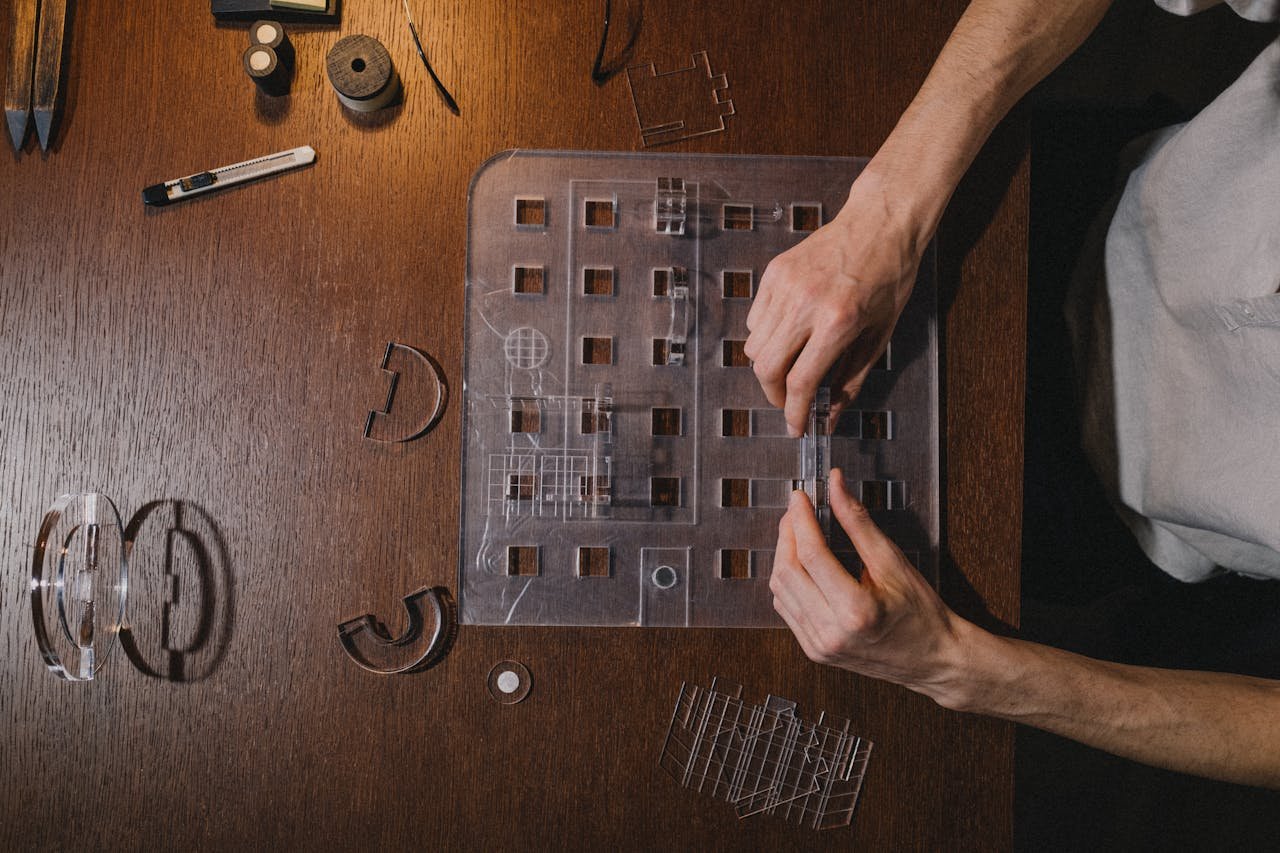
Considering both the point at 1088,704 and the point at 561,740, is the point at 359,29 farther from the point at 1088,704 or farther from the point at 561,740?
the point at 1088,704

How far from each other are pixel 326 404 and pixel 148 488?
268mm

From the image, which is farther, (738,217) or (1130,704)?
(738,217)

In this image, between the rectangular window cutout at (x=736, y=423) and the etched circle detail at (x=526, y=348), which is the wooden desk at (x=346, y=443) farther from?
the rectangular window cutout at (x=736, y=423)

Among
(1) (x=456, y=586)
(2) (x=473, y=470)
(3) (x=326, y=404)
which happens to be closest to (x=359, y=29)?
(3) (x=326, y=404)

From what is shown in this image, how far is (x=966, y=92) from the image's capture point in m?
0.87

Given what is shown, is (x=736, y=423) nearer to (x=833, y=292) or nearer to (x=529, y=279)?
(x=833, y=292)

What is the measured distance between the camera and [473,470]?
960mm

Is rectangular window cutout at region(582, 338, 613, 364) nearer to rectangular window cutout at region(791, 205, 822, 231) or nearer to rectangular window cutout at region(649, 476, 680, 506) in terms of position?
rectangular window cutout at region(649, 476, 680, 506)

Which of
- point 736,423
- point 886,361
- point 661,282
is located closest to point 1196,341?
point 886,361

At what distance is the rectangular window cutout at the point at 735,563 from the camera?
3.21 ft

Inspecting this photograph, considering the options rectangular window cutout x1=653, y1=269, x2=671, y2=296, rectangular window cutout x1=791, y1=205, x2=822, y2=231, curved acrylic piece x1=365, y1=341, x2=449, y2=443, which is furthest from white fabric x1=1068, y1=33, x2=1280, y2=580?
curved acrylic piece x1=365, y1=341, x2=449, y2=443

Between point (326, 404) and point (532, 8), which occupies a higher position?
point (532, 8)

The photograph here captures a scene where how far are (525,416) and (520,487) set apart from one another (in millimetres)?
96

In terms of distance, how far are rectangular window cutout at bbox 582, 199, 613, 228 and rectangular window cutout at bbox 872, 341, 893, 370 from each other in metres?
0.41
